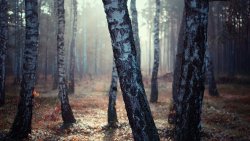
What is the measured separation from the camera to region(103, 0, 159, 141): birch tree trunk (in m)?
6.36

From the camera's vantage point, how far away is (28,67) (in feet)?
38.3

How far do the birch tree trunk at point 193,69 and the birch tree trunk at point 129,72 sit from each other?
1259 millimetres

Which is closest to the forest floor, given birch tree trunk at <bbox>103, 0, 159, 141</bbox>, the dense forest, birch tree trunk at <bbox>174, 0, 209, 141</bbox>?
the dense forest

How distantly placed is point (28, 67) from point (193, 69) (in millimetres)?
6429

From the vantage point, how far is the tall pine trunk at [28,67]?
1167 centimetres

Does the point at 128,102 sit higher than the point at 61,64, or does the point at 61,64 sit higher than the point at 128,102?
the point at 61,64

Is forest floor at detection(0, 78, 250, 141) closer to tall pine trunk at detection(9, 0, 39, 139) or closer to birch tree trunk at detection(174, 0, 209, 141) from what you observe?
tall pine trunk at detection(9, 0, 39, 139)

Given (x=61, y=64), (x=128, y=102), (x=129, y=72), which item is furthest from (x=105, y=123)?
(x=129, y=72)

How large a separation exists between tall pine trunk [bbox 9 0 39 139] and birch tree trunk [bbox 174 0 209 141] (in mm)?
6077

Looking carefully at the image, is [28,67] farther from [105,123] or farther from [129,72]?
[129,72]

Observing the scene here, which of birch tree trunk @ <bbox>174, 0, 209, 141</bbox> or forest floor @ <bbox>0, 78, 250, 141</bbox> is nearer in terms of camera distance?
birch tree trunk @ <bbox>174, 0, 209, 141</bbox>

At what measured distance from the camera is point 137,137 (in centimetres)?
645

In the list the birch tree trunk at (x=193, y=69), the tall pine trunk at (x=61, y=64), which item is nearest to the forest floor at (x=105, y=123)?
the tall pine trunk at (x=61, y=64)

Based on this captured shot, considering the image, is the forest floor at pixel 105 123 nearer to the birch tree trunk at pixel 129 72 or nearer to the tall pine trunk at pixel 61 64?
the tall pine trunk at pixel 61 64
